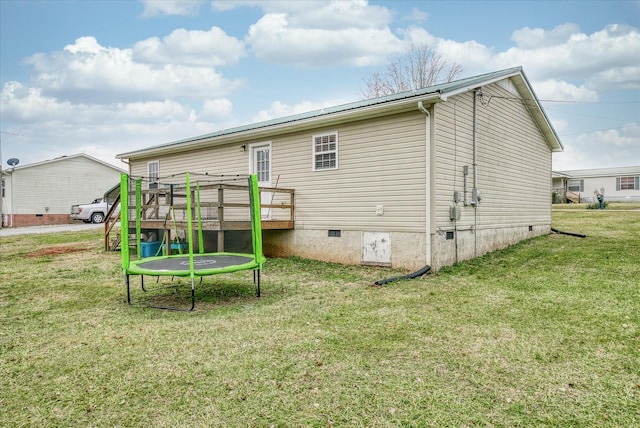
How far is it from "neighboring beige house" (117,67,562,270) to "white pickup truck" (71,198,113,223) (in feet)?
51.2

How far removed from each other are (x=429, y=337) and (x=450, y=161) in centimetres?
533

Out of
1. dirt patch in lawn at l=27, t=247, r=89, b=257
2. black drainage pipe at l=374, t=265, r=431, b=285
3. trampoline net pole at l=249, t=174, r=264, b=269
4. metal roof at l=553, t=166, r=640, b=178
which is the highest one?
metal roof at l=553, t=166, r=640, b=178

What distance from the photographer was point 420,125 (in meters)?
8.36

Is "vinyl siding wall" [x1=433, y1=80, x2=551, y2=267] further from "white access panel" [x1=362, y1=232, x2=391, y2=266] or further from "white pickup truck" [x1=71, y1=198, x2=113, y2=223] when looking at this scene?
"white pickup truck" [x1=71, y1=198, x2=113, y2=223]

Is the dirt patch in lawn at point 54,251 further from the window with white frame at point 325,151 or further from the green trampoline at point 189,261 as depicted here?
the window with white frame at point 325,151

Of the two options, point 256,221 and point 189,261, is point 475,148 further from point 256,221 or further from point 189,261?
point 189,261

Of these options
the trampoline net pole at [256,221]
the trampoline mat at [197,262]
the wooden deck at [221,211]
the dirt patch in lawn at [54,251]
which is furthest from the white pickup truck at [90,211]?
the trampoline net pole at [256,221]

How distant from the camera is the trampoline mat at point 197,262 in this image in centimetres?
607

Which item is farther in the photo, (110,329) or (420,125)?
(420,125)

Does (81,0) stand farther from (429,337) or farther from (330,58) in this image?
(429,337)

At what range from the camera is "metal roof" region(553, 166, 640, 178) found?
107 feet

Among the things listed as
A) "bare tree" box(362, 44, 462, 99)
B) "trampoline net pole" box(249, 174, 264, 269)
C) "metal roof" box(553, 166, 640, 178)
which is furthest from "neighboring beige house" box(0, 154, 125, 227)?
"metal roof" box(553, 166, 640, 178)

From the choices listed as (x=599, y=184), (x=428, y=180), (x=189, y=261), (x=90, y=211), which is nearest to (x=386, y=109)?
(x=428, y=180)

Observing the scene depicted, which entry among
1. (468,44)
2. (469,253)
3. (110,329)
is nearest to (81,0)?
(110,329)
